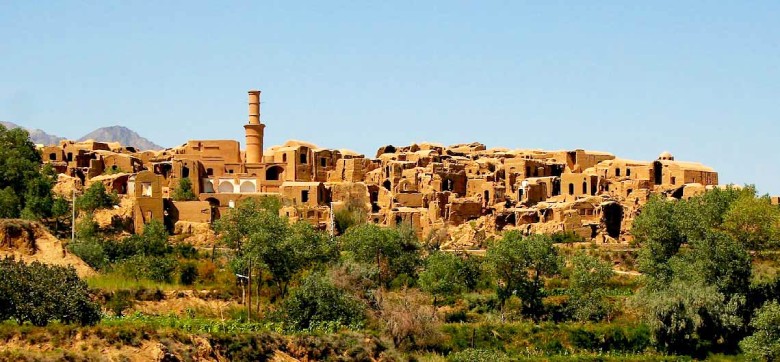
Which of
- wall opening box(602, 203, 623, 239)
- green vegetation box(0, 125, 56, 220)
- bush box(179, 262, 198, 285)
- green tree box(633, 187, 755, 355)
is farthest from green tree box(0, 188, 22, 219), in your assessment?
green tree box(633, 187, 755, 355)

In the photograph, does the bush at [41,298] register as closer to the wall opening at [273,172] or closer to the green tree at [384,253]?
the green tree at [384,253]

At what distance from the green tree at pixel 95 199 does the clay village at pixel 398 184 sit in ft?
1.88

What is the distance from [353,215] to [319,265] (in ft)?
46.1

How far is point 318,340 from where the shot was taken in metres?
39.5

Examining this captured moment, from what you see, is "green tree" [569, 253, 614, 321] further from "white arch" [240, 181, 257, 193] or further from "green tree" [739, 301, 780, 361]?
"white arch" [240, 181, 257, 193]

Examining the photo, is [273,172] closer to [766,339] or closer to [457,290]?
[457,290]

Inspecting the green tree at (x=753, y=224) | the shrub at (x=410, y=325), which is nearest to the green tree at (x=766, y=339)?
the green tree at (x=753, y=224)

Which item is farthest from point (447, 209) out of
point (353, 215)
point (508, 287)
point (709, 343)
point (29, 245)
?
point (29, 245)

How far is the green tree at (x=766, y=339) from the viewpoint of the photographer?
4334cm

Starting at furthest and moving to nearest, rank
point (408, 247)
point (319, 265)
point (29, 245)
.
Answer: point (408, 247)
point (319, 265)
point (29, 245)

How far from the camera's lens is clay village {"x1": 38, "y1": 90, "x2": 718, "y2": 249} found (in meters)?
62.6

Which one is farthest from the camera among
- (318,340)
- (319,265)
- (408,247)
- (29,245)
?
(408,247)

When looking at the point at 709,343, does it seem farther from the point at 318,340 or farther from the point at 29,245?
the point at 29,245

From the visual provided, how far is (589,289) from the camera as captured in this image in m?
51.0
